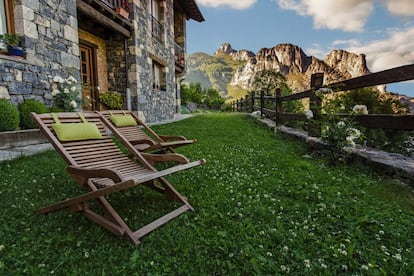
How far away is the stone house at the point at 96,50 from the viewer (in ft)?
14.5

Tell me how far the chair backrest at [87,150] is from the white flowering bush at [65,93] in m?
3.11

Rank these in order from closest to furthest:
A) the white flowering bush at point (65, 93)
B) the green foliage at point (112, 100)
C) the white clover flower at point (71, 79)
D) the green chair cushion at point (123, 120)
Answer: the green chair cushion at point (123, 120), the white flowering bush at point (65, 93), the white clover flower at point (71, 79), the green foliage at point (112, 100)

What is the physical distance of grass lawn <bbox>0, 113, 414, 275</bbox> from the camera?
4.52ft

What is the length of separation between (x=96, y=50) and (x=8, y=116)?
4.69m

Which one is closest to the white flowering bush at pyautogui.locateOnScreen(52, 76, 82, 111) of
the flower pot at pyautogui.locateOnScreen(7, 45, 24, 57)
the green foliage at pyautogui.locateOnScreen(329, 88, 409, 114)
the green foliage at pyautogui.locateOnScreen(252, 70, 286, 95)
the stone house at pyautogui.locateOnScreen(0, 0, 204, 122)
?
the stone house at pyautogui.locateOnScreen(0, 0, 204, 122)

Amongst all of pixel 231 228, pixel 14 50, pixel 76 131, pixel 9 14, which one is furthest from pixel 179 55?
pixel 231 228

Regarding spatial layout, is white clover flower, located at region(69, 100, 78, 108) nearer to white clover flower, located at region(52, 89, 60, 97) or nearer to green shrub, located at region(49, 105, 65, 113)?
green shrub, located at region(49, 105, 65, 113)

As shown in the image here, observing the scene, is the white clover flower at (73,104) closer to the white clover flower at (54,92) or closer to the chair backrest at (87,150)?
the white clover flower at (54,92)

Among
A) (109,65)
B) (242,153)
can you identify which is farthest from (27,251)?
(109,65)

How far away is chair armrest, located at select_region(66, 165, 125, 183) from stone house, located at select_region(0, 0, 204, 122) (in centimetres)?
361

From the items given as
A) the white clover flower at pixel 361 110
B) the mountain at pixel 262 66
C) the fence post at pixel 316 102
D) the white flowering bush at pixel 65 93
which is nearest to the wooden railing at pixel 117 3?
the white flowering bush at pixel 65 93

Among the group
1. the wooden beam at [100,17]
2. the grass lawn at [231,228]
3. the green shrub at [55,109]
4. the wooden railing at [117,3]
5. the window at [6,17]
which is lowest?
the grass lawn at [231,228]

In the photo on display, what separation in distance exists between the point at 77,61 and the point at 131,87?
2366 millimetres

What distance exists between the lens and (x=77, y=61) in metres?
5.86
